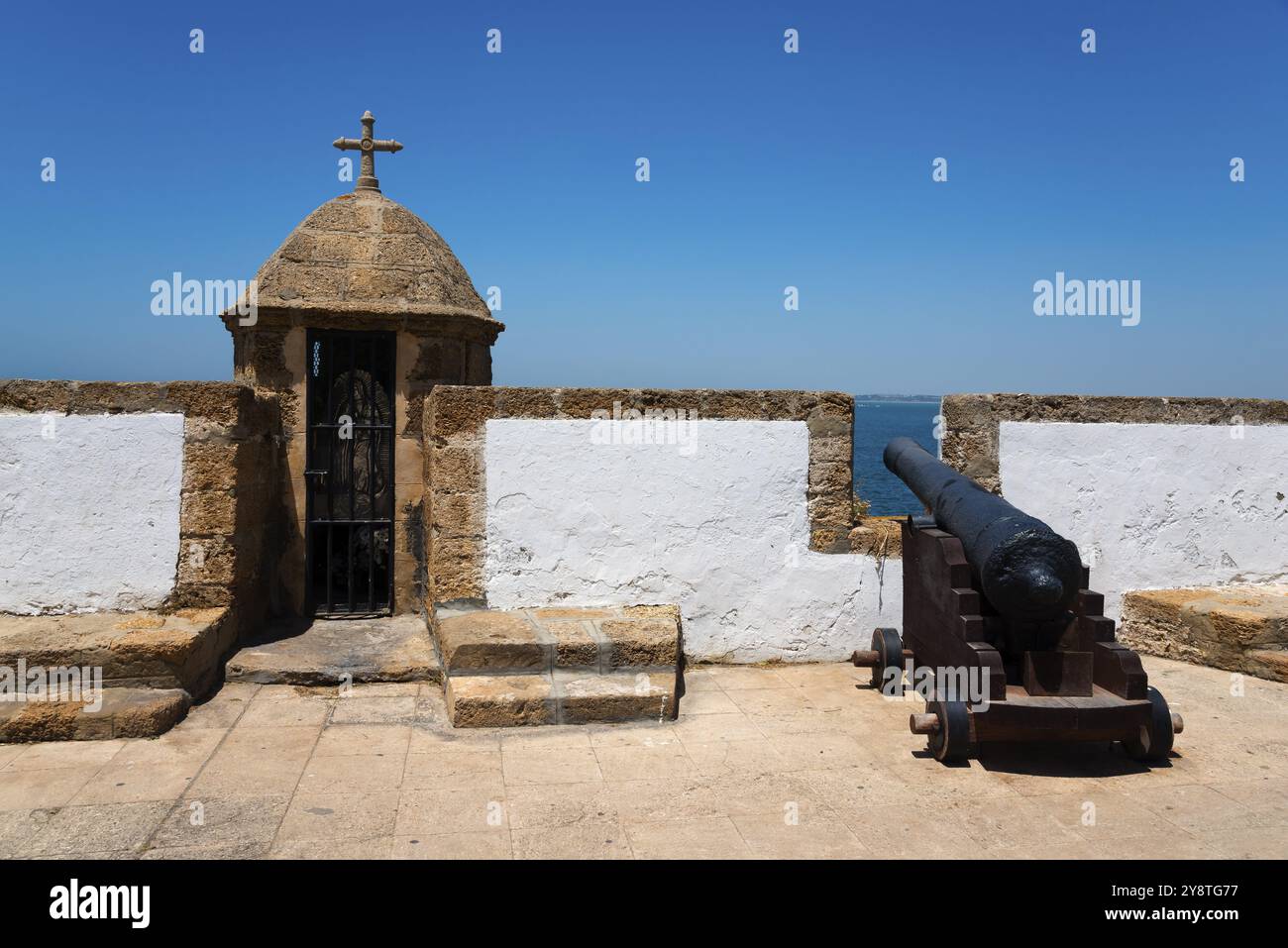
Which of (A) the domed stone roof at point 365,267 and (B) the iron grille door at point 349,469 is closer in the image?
(A) the domed stone roof at point 365,267

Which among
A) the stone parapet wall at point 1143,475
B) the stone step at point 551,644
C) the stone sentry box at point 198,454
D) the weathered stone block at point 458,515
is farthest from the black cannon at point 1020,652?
the stone sentry box at point 198,454

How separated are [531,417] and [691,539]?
1319mm

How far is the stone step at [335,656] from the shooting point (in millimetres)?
5645

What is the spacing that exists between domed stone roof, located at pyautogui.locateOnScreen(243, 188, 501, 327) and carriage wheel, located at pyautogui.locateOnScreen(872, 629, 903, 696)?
3706 millimetres

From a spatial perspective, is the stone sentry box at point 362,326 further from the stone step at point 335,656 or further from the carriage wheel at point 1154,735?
the carriage wheel at point 1154,735

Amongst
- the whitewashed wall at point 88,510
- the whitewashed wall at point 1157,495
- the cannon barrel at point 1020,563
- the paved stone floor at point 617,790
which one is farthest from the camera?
the whitewashed wall at point 1157,495

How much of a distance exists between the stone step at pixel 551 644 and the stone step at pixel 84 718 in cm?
150

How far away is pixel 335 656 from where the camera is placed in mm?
5895

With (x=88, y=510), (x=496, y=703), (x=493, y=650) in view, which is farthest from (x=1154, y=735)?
(x=88, y=510)

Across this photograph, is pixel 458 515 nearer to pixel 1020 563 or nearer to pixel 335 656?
pixel 335 656

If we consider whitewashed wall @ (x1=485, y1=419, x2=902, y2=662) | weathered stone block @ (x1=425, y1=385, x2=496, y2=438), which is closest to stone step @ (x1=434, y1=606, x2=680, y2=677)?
whitewashed wall @ (x1=485, y1=419, x2=902, y2=662)

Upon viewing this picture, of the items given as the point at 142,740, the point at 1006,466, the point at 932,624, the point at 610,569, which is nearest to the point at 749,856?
the point at 932,624

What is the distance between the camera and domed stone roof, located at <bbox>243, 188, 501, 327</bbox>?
6.71m

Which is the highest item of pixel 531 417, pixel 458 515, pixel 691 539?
pixel 531 417
